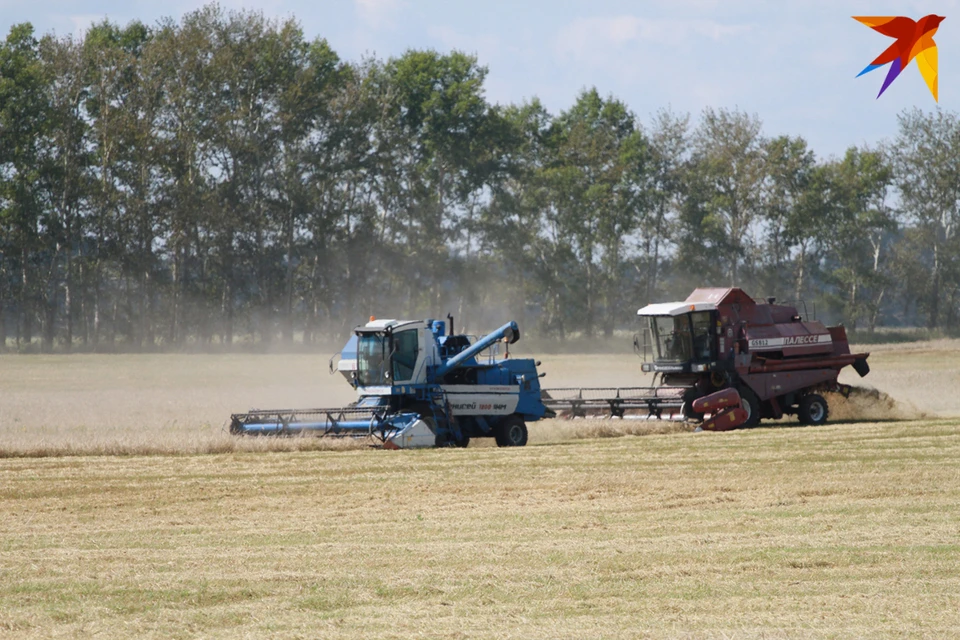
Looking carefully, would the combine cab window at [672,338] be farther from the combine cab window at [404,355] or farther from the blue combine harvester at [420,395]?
the combine cab window at [404,355]

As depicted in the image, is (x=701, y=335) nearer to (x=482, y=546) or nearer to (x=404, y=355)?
(x=404, y=355)

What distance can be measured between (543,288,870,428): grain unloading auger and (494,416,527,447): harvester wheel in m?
A: 2.51

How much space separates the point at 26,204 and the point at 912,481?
47.6m

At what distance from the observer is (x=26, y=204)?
5416 centimetres

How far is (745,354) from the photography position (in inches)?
981

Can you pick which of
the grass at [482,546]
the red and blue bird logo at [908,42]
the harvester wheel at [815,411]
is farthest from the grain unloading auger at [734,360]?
the red and blue bird logo at [908,42]

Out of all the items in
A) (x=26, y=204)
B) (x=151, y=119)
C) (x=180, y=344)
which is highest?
(x=151, y=119)

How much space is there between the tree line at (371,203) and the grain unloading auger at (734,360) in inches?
1418

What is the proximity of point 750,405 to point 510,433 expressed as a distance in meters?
5.92

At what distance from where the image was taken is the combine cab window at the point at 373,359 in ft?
67.4

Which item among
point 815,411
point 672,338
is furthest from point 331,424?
point 815,411

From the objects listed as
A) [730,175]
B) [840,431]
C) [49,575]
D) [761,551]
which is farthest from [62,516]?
[730,175]

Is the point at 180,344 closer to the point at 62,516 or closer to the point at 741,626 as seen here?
the point at 62,516

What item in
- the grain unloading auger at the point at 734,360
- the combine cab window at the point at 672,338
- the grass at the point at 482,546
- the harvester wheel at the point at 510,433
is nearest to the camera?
the grass at the point at 482,546
